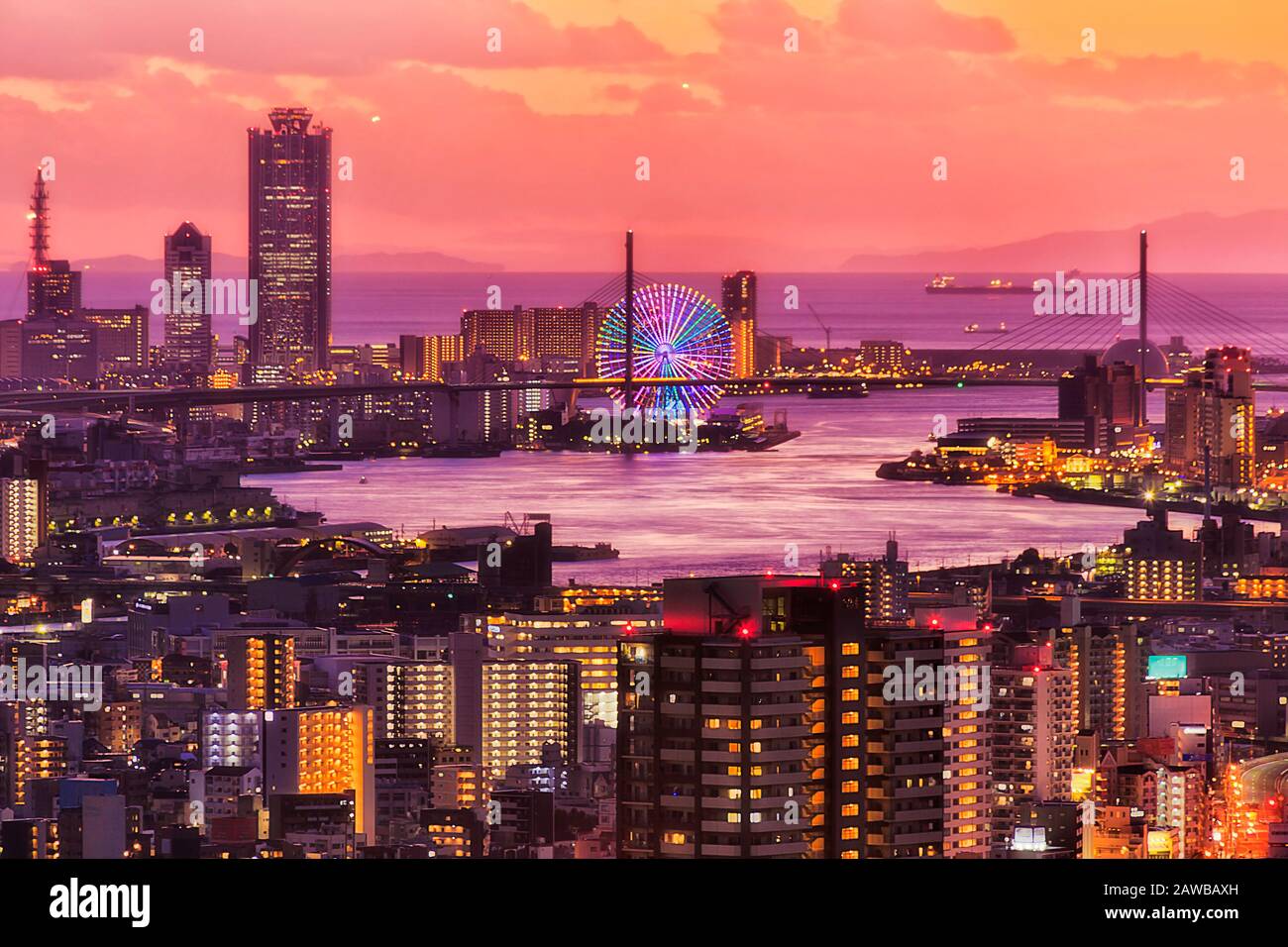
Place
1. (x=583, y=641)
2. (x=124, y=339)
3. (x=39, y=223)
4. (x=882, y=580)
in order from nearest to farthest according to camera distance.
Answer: (x=583, y=641) < (x=882, y=580) < (x=39, y=223) < (x=124, y=339)

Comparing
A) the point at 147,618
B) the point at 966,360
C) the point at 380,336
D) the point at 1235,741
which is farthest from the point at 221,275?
the point at 1235,741

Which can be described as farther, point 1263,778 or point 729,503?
point 729,503

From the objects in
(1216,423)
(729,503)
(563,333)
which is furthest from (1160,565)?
(563,333)

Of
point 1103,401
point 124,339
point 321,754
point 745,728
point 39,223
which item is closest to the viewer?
point 745,728

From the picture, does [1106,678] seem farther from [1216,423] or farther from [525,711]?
[1216,423]

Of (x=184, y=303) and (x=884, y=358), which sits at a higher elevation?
(x=184, y=303)

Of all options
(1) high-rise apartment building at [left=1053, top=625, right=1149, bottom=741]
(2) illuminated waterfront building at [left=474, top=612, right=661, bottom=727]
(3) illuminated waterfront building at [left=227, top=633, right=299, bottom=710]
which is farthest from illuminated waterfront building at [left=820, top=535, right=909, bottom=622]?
(3) illuminated waterfront building at [left=227, top=633, right=299, bottom=710]
